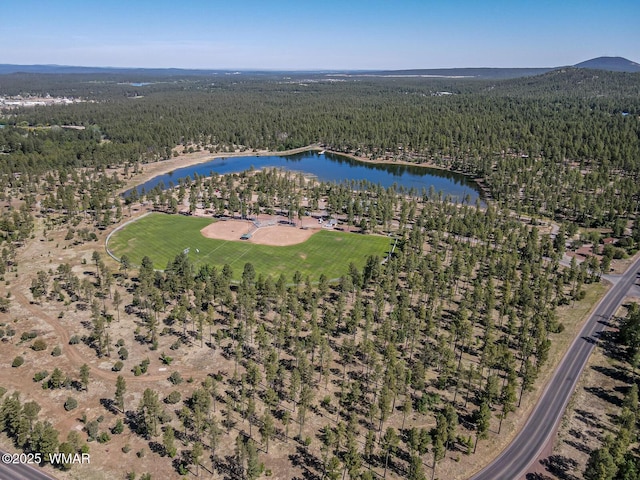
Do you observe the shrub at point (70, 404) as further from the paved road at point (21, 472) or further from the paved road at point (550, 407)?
the paved road at point (550, 407)

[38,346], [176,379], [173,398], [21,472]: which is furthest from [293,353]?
[38,346]

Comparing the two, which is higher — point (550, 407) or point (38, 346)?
point (38, 346)

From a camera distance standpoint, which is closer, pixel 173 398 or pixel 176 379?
pixel 173 398

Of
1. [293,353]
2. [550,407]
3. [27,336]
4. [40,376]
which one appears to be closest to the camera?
[550,407]

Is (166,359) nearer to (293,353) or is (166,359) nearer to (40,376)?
(40,376)

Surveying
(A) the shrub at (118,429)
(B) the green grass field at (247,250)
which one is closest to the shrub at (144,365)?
(A) the shrub at (118,429)

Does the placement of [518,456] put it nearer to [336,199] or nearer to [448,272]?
[448,272]

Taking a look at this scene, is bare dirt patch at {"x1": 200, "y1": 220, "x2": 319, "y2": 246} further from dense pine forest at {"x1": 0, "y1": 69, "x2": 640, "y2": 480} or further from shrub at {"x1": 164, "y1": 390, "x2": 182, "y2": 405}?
shrub at {"x1": 164, "y1": 390, "x2": 182, "y2": 405}

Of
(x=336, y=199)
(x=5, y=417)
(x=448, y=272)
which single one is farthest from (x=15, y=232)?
(x=448, y=272)
